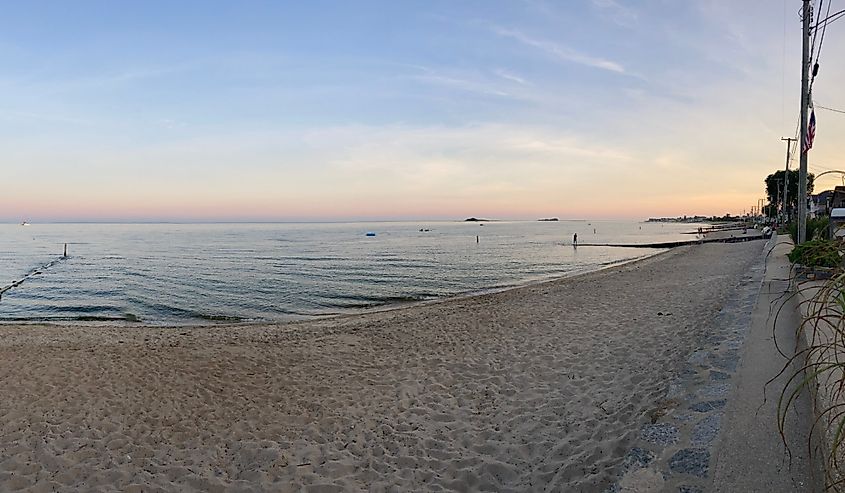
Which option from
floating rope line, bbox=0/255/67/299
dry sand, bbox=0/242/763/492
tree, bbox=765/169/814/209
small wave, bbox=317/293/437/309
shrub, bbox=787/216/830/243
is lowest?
floating rope line, bbox=0/255/67/299

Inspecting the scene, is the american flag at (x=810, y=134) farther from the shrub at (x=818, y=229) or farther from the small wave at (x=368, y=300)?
the small wave at (x=368, y=300)

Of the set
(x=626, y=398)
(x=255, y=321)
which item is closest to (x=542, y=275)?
(x=255, y=321)

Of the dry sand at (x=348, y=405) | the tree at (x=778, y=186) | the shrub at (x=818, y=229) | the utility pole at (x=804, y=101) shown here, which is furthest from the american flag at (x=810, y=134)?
the tree at (x=778, y=186)

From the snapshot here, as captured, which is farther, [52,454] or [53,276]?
[53,276]

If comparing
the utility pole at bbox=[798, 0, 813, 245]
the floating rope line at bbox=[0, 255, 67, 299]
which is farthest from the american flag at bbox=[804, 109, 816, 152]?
the floating rope line at bbox=[0, 255, 67, 299]

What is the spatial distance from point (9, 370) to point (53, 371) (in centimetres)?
96

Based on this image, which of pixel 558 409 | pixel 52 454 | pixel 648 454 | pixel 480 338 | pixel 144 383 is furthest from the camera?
pixel 480 338

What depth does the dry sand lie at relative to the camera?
5.32m

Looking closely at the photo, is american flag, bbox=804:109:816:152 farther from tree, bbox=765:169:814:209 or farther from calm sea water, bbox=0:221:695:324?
tree, bbox=765:169:814:209

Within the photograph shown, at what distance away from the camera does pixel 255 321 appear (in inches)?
671

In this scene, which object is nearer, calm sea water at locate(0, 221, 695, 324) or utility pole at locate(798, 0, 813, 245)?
utility pole at locate(798, 0, 813, 245)

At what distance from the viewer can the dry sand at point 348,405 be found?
5320 millimetres

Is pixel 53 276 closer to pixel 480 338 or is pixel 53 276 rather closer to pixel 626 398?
pixel 480 338

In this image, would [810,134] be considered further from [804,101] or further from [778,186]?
[778,186]
